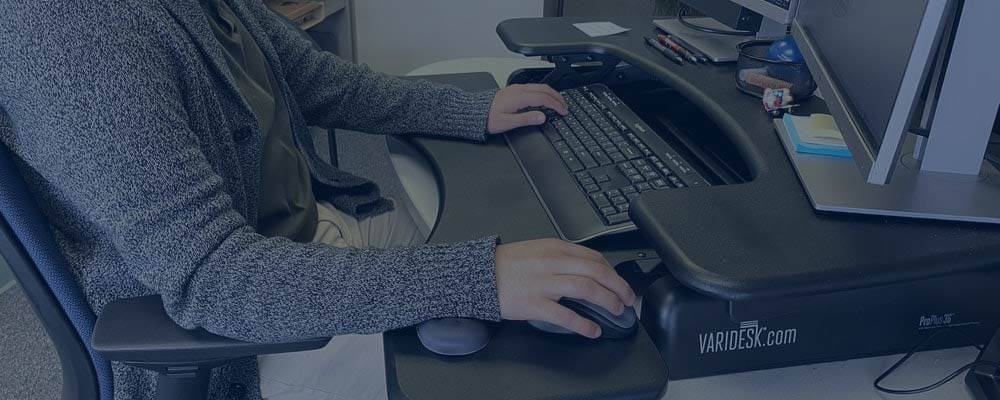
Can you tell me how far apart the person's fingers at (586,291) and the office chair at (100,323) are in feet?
0.66

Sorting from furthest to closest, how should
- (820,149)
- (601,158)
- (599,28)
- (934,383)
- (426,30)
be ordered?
(426,30) < (599,28) < (601,158) < (820,149) < (934,383)

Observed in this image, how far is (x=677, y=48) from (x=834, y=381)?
607 millimetres

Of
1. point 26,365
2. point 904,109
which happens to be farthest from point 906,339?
point 26,365

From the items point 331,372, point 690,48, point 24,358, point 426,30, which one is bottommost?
point 24,358

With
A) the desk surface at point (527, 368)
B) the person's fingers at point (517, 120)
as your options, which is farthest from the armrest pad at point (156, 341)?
the person's fingers at point (517, 120)

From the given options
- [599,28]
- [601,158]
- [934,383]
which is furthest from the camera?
[599,28]

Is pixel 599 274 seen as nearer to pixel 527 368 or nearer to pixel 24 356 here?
pixel 527 368

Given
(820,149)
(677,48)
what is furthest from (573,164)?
(677,48)

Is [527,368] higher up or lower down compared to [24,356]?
higher up

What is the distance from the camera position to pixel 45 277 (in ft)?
2.18

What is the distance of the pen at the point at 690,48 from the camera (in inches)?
43.4

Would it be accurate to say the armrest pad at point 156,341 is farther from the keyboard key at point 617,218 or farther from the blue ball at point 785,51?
the blue ball at point 785,51

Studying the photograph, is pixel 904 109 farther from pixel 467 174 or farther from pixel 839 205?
pixel 467 174

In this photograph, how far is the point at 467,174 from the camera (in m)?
0.91
